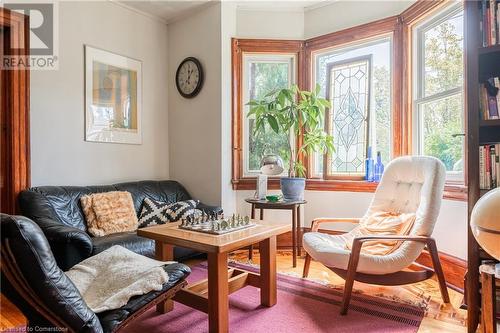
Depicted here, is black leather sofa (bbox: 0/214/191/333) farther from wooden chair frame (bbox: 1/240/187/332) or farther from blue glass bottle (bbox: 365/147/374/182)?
blue glass bottle (bbox: 365/147/374/182)

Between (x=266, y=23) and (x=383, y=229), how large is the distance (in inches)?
104

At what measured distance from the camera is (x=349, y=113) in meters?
3.53

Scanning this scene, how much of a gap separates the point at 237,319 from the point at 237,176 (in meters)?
1.83

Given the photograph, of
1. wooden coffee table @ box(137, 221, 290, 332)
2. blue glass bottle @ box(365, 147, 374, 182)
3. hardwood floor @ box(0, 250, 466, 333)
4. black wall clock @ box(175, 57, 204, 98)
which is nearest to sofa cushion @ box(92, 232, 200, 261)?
wooden coffee table @ box(137, 221, 290, 332)

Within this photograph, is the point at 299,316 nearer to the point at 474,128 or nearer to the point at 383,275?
the point at 383,275

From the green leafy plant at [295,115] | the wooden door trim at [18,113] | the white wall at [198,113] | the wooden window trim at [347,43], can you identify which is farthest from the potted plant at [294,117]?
the wooden door trim at [18,113]

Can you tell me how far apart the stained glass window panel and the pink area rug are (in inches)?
60.7

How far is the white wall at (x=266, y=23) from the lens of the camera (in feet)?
12.2

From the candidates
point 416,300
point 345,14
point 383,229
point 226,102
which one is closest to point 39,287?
point 383,229

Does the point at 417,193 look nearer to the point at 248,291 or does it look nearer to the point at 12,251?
the point at 248,291

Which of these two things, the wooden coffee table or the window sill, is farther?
the window sill

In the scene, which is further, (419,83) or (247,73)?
(247,73)

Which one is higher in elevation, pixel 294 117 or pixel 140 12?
pixel 140 12

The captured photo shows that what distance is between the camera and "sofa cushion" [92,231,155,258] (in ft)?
8.21
